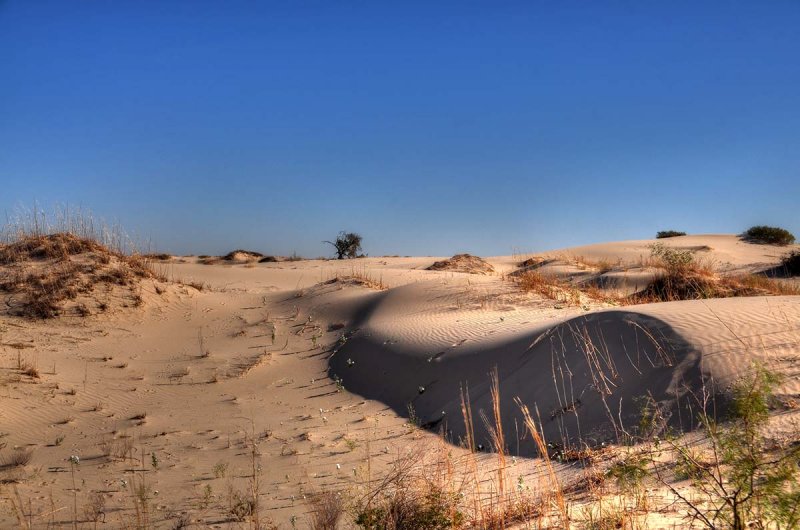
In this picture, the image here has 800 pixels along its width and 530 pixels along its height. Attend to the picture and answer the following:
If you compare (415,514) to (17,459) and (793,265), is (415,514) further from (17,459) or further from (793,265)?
(793,265)

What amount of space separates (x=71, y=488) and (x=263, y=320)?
7180 mm

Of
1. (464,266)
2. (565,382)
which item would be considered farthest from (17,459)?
(464,266)

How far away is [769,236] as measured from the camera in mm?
31609

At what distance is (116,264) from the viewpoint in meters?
13.1

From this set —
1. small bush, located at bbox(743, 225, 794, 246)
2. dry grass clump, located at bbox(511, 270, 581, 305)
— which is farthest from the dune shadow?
small bush, located at bbox(743, 225, 794, 246)

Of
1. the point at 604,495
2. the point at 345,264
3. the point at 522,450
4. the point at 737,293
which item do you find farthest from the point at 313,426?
the point at 345,264

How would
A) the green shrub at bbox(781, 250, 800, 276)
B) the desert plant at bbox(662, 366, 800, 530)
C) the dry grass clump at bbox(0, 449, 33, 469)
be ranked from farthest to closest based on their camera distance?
the green shrub at bbox(781, 250, 800, 276) → the dry grass clump at bbox(0, 449, 33, 469) → the desert plant at bbox(662, 366, 800, 530)

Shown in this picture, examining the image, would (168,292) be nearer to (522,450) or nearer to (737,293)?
(522,450)

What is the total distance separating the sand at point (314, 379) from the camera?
215 inches

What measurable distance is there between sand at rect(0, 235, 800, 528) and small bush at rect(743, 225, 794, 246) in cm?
2470

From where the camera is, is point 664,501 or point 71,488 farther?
point 71,488

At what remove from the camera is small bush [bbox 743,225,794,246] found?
101ft

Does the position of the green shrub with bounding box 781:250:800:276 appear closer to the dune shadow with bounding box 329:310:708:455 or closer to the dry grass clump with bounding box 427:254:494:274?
the dry grass clump with bounding box 427:254:494:274

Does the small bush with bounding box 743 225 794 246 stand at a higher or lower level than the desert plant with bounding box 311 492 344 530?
higher
